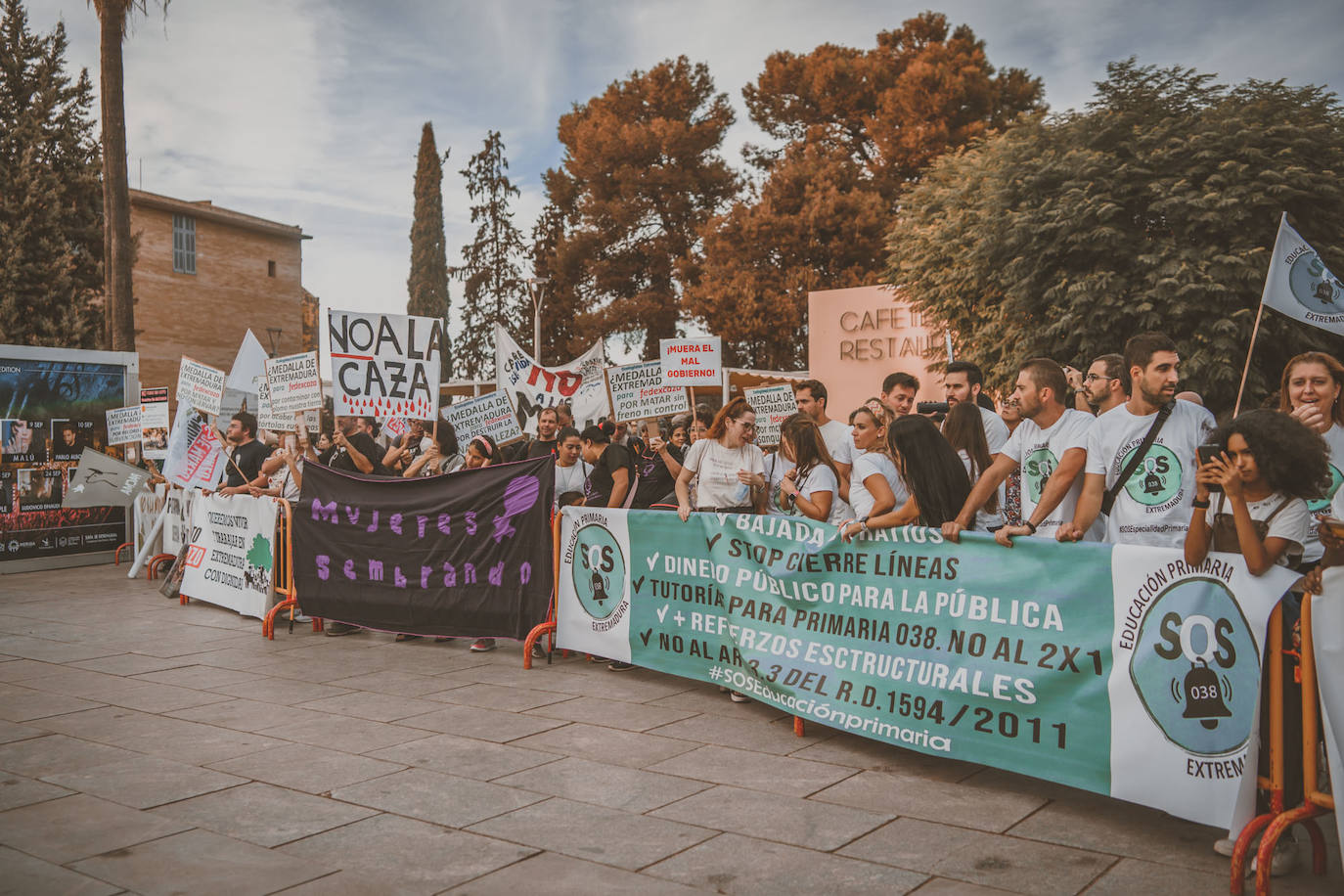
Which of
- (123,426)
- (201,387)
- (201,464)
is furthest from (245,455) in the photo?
(123,426)

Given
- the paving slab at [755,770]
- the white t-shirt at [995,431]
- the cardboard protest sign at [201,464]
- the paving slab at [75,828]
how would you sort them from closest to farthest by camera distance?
the paving slab at [75,828]
the paving slab at [755,770]
the white t-shirt at [995,431]
the cardboard protest sign at [201,464]

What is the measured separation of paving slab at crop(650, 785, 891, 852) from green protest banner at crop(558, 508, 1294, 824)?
73 cm

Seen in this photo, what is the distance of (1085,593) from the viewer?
14.8 ft

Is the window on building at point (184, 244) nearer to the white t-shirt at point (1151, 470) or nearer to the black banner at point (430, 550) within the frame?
the black banner at point (430, 550)

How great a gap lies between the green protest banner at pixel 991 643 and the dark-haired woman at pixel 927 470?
208 millimetres

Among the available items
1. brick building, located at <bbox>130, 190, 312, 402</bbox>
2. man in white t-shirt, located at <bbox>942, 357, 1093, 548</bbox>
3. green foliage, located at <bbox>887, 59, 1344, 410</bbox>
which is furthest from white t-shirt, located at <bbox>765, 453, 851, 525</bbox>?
brick building, located at <bbox>130, 190, 312, 402</bbox>

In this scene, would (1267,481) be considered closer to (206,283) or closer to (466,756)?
(466,756)

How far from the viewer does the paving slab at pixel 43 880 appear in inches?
152

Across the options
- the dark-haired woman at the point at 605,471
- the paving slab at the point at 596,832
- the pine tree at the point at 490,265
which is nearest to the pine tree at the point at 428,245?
the pine tree at the point at 490,265

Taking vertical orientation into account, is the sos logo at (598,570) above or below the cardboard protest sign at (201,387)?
below

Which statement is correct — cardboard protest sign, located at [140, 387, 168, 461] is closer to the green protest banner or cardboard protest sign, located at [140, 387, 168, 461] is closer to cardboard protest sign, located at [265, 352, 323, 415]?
cardboard protest sign, located at [265, 352, 323, 415]

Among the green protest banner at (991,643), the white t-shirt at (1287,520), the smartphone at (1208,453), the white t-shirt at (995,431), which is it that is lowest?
the green protest banner at (991,643)

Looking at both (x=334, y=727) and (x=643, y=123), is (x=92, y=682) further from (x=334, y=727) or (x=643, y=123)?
(x=643, y=123)

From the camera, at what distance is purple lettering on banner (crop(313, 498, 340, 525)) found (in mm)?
9461
